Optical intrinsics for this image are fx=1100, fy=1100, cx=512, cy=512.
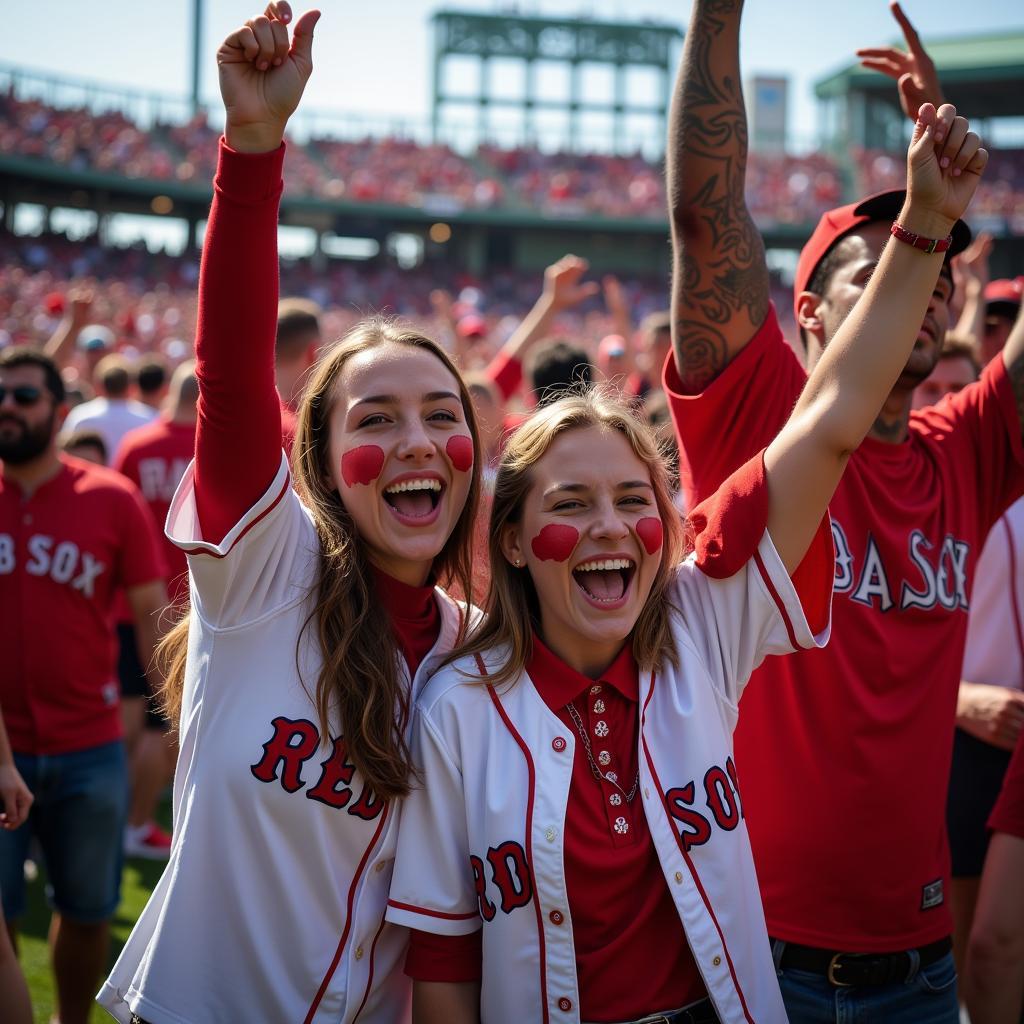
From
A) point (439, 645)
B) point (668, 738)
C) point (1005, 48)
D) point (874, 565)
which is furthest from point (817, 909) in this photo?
point (1005, 48)

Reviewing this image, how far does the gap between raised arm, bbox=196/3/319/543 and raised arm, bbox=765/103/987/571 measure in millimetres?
A: 935

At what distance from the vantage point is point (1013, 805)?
110 inches

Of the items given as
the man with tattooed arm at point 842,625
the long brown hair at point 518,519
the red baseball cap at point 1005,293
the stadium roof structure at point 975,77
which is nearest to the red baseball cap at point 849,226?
the man with tattooed arm at point 842,625

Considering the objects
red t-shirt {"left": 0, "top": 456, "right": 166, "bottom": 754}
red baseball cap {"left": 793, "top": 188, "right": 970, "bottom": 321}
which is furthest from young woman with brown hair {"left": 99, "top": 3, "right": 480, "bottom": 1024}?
red t-shirt {"left": 0, "top": 456, "right": 166, "bottom": 754}

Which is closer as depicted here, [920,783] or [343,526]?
[343,526]

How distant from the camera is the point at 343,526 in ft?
6.97

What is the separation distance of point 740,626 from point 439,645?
593 millimetres

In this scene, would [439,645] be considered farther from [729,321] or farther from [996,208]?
[996,208]

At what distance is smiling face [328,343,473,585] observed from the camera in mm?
2086

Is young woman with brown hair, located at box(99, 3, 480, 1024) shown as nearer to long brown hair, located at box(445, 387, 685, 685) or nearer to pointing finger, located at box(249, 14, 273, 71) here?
pointing finger, located at box(249, 14, 273, 71)

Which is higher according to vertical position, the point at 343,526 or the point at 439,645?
the point at 343,526

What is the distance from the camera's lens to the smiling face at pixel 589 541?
2062mm

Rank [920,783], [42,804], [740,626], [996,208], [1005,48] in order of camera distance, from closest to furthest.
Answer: [740,626] < [920,783] < [42,804] < [996,208] < [1005,48]

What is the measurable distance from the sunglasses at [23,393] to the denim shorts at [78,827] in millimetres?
1285
